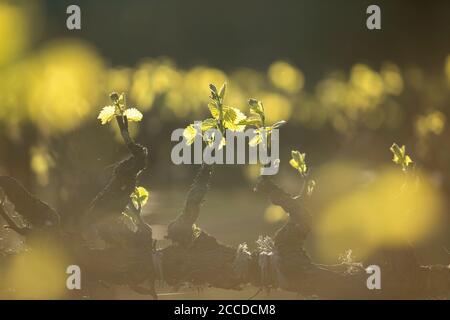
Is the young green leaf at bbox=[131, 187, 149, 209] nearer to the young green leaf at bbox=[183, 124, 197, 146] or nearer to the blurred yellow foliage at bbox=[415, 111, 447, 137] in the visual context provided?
the young green leaf at bbox=[183, 124, 197, 146]

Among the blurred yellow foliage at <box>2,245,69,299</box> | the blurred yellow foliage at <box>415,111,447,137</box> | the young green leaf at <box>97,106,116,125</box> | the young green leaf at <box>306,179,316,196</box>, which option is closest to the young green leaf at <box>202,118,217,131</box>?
the young green leaf at <box>97,106,116,125</box>

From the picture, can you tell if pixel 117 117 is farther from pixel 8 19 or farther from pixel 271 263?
pixel 8 19

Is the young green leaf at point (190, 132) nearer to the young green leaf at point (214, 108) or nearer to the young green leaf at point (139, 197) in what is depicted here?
the young green leaf at point (214, 108)

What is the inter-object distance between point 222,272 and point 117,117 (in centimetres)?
62

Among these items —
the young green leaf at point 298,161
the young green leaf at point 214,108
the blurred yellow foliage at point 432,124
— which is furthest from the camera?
the blurred yellow foliage at point 432,124

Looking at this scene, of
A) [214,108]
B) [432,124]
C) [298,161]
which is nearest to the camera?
[214,108]

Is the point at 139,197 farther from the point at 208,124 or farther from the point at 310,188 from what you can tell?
the point at 310,188

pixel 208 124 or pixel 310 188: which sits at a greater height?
pixel 208 124

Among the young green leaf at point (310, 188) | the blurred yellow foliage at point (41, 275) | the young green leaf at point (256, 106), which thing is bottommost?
the blurred yellow foliage at point (41, 275)

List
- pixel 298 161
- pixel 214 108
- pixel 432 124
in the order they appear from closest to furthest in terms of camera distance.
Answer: pixel 214 108
pixel 298 161
pixel 432 124

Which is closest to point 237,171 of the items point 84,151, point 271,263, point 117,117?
point 84,151

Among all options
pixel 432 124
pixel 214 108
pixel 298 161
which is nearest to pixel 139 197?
pixel 214 108

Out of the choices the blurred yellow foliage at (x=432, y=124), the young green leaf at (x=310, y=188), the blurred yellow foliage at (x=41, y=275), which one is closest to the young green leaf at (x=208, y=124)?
the young green leaf at (x=310, y=188)

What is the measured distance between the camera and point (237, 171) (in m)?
2.86
